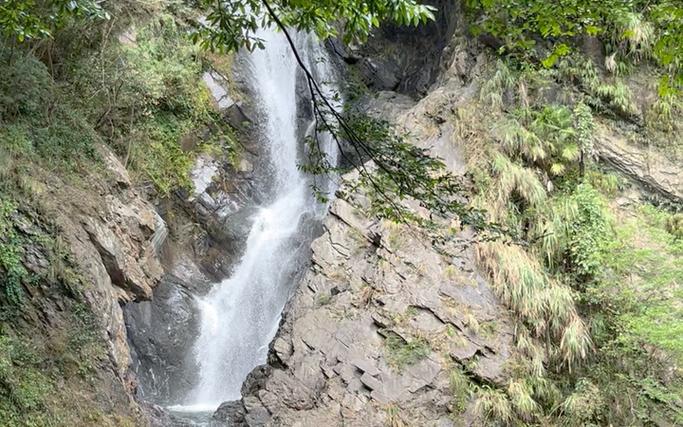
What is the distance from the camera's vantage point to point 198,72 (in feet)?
42.1

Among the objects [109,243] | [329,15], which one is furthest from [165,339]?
[329,15]

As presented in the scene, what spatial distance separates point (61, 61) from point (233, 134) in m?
4.97

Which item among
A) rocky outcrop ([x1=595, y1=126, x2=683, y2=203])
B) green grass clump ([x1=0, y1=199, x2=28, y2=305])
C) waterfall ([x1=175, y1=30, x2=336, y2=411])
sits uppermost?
green grass clump ([x1=0, y1=199, x2=28, y2=305])

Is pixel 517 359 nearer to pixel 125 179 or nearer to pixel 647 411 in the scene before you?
pixel 647 411

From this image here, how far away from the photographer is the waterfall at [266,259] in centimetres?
1027

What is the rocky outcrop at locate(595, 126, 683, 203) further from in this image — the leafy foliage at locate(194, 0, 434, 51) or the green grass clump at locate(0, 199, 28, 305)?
the green grass clump at locate(0, 199, 28, 305)

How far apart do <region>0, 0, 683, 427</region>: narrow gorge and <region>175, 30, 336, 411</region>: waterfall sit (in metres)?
0.06

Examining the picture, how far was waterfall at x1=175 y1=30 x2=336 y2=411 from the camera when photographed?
1027 cm

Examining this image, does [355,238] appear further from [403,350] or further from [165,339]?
[165,339]

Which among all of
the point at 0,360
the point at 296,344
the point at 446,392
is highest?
the point at 0,360

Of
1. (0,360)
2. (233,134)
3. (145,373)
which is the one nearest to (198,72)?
(233,134)

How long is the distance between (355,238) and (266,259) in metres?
3.69

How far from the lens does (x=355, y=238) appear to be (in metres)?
8.80

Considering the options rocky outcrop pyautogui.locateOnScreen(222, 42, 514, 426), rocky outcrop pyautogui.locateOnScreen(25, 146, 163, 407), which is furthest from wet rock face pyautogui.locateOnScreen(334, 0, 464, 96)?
rocky outcrop pyautogui.locateOnScreen(25, 146, 163, 407)
